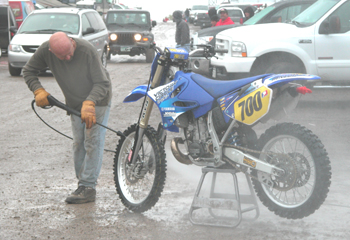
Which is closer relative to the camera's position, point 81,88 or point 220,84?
point 220,84

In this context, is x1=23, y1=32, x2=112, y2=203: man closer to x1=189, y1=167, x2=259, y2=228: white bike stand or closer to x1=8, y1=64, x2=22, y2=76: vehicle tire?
x1=189, y1=167, x2=259, y2=228: white bike stand

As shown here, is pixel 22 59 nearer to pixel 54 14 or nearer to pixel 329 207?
pixel 54 14

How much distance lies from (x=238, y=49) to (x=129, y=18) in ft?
40.0

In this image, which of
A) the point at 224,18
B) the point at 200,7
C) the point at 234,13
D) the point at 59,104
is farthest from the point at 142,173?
the point at 200,7

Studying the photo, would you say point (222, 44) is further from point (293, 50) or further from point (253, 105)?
point (253, 105)

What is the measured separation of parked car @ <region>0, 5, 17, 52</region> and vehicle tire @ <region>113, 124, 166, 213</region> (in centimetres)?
1606

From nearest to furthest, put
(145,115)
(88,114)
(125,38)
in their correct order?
(88,114) → (145,115) → (125,38)

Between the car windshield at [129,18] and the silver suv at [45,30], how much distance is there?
400 cm

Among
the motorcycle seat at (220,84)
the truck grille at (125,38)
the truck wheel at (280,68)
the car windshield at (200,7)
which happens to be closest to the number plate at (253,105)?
the motorcycle seat at (220,84)

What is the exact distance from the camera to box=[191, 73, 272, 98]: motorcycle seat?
4.11 metres

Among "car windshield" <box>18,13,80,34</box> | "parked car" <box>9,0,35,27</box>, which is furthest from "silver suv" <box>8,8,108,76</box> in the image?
"parked car" <box>9,0,35,27</box>

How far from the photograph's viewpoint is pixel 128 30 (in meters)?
20.4

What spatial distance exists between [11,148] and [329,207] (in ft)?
14.1

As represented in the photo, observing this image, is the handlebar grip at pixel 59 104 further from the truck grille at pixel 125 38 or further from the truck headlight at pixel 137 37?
the truck grille at pixel 125 38
